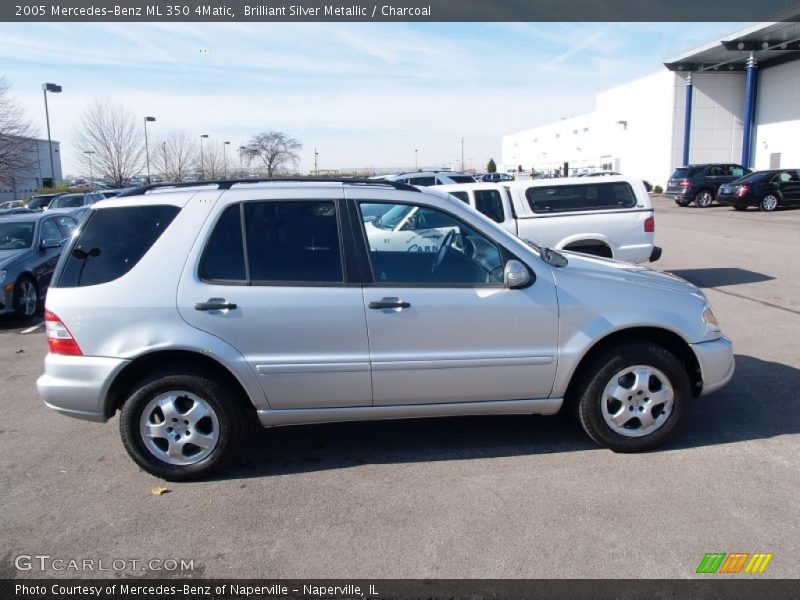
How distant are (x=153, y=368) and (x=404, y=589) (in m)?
2.14

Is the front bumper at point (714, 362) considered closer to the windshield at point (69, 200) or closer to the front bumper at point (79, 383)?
the front bumper at point (79, 383)

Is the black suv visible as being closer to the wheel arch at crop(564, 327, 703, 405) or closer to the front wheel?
the front wheel

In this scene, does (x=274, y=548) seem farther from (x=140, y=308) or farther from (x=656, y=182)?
(x=656, y=182)

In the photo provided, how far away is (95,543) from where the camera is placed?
338 centimetres

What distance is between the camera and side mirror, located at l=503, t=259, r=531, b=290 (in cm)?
396

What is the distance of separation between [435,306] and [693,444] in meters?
2.09

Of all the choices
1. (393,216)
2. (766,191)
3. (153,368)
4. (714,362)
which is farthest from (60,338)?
(766,191)

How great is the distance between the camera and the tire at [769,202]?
24.8 meters

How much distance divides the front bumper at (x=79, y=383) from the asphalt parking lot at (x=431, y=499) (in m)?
0.50

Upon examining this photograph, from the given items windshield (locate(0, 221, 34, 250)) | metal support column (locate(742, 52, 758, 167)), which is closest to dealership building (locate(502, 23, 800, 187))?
metal support column (locate(742, 52, 758, 167))

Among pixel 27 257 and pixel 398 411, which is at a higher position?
pixel 27 257

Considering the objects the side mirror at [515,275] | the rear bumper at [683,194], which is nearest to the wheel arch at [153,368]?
the side mirror at [515,275]

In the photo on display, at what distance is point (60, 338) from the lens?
13.0 ft

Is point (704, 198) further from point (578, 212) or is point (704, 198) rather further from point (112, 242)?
point (112, 242)
